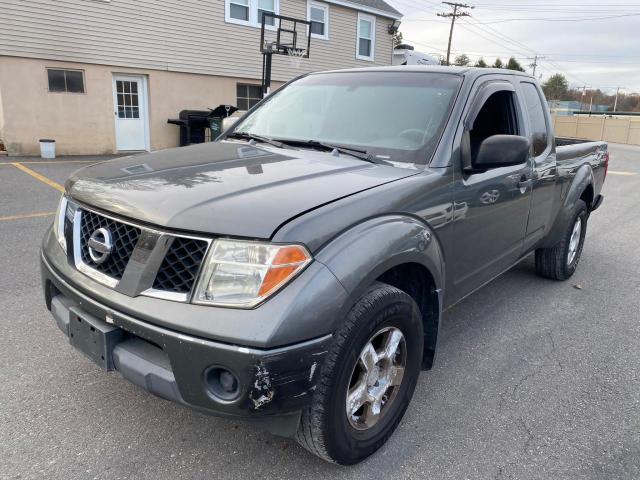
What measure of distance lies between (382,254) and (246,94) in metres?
15.8

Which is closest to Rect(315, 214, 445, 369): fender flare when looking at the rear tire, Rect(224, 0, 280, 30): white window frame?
the rear tire

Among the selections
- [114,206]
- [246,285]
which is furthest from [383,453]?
[114,206]

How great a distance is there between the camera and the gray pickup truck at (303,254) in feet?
6.26

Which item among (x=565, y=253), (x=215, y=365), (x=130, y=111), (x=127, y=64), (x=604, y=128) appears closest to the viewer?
(x=215, y=365)

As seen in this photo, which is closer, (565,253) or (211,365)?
(211,365)

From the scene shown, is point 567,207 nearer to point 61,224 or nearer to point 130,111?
point 61,224

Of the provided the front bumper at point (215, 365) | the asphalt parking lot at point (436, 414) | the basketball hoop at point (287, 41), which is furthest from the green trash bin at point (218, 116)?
the front bumper at point (215, 365)

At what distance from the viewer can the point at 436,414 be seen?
2.84 m

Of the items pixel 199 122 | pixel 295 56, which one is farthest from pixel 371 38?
pixel 199 122

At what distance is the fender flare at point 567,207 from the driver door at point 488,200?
798 mm

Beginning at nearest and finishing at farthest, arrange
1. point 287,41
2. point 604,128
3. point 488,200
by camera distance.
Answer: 1. point 488,200
2. point 287,41
3. point 604,128

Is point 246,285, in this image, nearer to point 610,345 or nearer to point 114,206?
point 114,206

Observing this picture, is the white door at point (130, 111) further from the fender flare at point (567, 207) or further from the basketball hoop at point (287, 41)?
the fender flare at point (567, 207)

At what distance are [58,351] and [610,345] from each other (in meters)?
3.81
